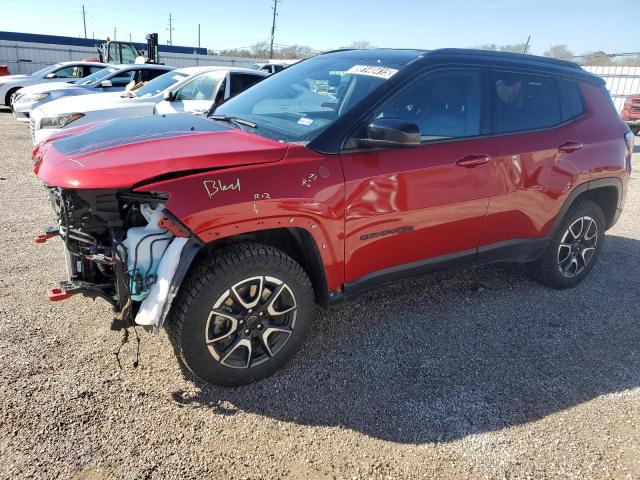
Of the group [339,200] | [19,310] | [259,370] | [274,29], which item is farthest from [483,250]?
[274,29]

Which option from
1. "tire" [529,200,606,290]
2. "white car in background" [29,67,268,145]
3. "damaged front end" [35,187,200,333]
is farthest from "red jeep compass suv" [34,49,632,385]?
"white car in background" [29,67,268,145]

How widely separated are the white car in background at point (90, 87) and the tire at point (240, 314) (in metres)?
9.30

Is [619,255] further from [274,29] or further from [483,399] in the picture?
[274,29]

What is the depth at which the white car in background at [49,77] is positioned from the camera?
49.5 ft

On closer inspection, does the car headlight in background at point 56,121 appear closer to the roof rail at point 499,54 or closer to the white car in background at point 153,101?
the white car in background at point 153,101

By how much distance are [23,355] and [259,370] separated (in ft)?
4.83

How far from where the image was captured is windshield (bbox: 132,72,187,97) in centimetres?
909

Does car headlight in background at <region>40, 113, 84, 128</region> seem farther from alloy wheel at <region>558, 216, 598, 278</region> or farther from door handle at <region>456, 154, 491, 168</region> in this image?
alloy wheel at <region>558, 216, 598, 278</region>

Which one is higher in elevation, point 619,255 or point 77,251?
point 77,251

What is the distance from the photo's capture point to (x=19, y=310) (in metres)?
3.48

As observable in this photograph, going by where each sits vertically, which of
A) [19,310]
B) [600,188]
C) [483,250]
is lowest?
[19,310]

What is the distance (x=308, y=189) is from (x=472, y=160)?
4.26 ft

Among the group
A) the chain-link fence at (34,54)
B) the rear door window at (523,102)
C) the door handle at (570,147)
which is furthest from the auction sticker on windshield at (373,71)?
the chain-link fence at (34,54)

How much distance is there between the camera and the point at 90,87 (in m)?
11.3
